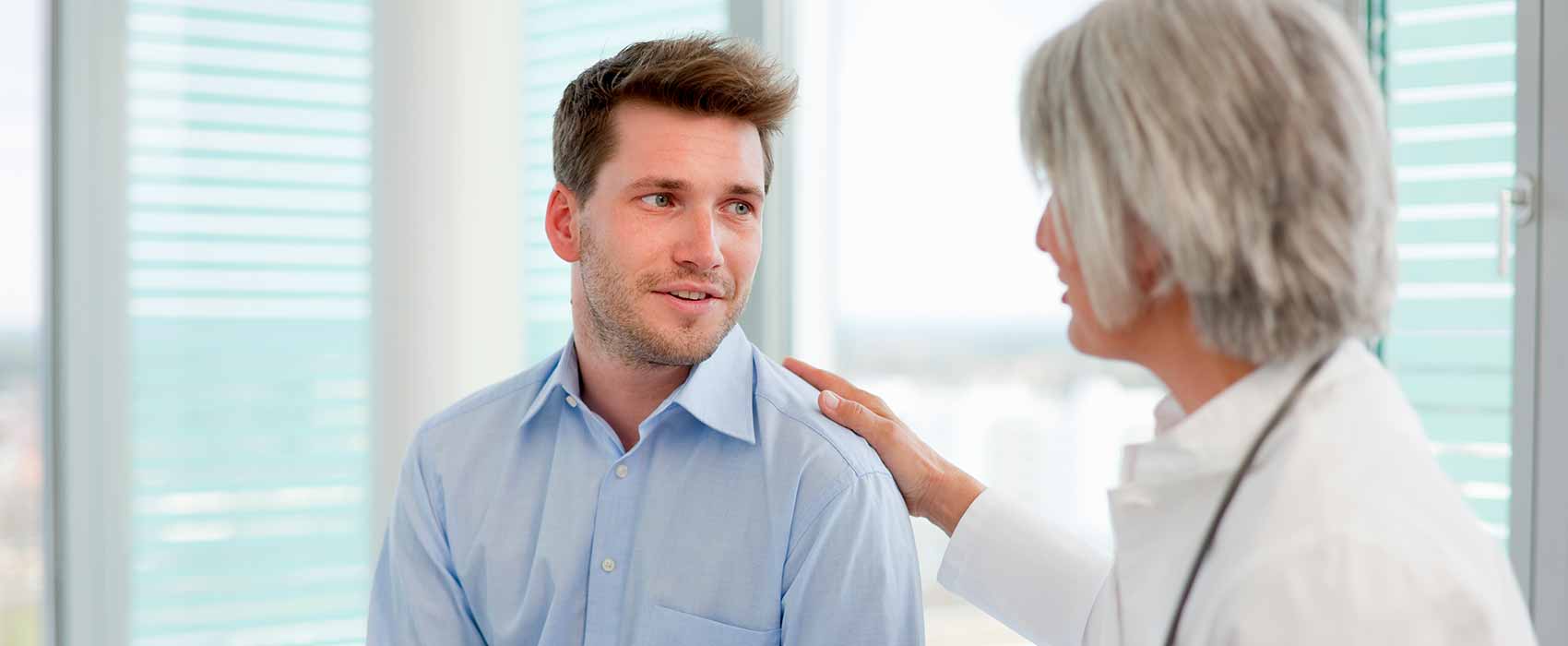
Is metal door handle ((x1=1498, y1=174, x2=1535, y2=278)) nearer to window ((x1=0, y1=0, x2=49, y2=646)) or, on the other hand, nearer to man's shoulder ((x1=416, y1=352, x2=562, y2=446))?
man's shoulder ((x1=416, y1=352, x2=562, y2=446))

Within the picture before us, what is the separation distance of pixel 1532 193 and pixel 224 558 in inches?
100

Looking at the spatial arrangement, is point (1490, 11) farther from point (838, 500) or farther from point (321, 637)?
point (321, 637)

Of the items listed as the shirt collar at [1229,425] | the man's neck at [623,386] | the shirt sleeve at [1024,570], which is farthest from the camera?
the man's neck at [623,386]

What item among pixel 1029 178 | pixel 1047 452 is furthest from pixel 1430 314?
pixel 1047 452

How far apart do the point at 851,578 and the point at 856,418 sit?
22 cm

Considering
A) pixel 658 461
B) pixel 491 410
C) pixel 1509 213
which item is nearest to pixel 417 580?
pixel 491 410

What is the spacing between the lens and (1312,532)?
0.82m

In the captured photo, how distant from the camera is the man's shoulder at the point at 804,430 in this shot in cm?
154

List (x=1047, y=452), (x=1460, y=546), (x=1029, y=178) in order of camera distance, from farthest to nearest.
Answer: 1. (x=1047, y=452)
2. (x=1029, y=178)
3. (x=1460, y=546)

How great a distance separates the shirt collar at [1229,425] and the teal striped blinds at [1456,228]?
94cm

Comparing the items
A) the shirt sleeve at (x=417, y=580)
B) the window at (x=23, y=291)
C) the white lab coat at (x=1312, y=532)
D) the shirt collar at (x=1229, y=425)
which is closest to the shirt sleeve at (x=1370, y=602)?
the white lab coat at (x=1312, y=532)

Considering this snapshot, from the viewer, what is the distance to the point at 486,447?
67.5 inches

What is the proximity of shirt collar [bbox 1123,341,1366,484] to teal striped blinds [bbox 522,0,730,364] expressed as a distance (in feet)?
6.42

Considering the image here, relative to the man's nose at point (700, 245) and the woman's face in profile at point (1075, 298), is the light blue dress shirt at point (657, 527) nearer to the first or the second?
the man's nose at point (700, 245)
